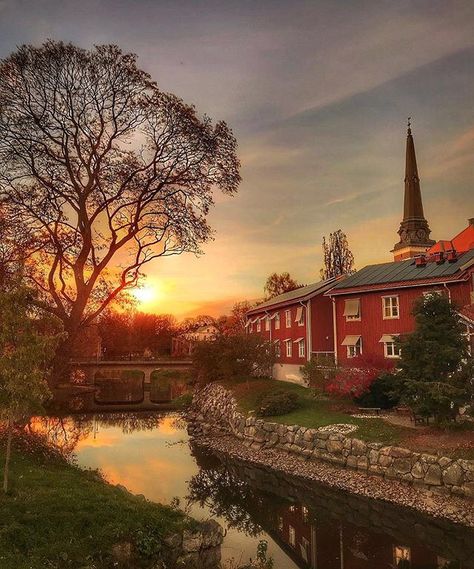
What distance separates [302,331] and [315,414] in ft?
43.7

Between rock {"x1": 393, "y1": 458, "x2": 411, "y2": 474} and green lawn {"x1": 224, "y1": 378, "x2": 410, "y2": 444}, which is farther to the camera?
green lawn {"x1": 224, "y1": 378, "x2": 410, "y2": 444}

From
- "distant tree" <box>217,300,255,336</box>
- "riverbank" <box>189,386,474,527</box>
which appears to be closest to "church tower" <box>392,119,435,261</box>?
"distant tree" <box>217,300,255,336</box>

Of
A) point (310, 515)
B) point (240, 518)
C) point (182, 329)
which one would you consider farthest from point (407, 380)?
point (182, 329)

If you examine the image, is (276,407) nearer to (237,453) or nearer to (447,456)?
(237,453)

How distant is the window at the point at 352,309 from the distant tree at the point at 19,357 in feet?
82.1

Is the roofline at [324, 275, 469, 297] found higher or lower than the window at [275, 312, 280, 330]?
higher

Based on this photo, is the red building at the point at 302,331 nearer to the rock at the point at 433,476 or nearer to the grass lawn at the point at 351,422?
the grass lawn at the point at 351,422

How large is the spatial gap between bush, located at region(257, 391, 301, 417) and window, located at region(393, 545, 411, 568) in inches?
527

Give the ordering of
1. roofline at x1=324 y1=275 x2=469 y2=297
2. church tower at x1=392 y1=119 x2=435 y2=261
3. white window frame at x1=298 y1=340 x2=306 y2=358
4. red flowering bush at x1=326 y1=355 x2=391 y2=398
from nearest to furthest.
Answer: red flowering bush at x1=326 y1=355 x2=391 y2=398 → roofline at x1=324 y1=275 x2=469 y2=297 → white window frame at x1=298 y1=340 x2=306 y2=358 → church tower at x1=392 y1=119 x2=435 y2=261

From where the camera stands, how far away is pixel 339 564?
13.2m

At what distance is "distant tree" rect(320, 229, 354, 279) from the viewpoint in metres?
75.1

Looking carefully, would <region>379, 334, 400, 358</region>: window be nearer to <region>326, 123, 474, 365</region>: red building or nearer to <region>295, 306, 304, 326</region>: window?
<region>326, 123, 474, 365</region>: red building

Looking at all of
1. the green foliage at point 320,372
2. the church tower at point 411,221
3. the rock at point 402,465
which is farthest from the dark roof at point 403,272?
the church tower at point 411,221

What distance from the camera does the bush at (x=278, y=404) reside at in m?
27.4
